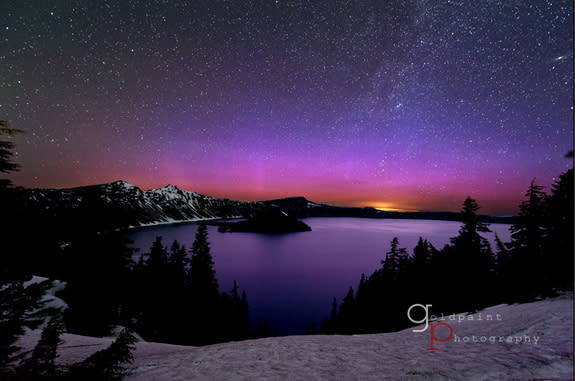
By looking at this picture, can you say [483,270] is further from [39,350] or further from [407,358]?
[39,350]

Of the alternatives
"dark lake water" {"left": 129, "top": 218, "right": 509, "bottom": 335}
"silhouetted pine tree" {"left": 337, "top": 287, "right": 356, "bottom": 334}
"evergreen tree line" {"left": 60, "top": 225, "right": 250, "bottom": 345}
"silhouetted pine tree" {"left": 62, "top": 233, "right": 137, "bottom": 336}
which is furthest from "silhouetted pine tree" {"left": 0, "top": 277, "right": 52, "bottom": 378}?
"dark lake water" {"left": 129, "top": 218, "right": 509, "bottom": 335}

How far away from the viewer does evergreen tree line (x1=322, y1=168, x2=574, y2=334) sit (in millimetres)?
12023

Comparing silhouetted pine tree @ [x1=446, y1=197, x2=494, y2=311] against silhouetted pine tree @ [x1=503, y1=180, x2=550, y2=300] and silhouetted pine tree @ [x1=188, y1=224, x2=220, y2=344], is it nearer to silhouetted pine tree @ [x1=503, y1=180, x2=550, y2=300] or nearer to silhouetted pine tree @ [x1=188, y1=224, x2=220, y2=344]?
silhouetted pine tree @ [x1=503, y1=180, x2=550, y2=300]

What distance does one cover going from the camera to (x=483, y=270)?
2069 cm

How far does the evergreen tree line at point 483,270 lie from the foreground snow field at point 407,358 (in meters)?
5.92

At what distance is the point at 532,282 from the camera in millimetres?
11367

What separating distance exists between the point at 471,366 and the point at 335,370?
2.82 m

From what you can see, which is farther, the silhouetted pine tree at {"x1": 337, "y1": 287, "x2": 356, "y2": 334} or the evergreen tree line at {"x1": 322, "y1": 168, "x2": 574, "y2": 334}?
the silhouetted pine tree at {"x1": 337, "y1": 287, "x2": 356, "y2": 334}

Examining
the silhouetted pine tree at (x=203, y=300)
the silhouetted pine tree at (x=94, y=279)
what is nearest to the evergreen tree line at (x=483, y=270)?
the silhouetted pine tree at (x=94, y=279)

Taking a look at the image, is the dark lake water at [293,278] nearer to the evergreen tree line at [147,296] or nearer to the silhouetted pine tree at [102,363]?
the evergreen tree line at [147,296]

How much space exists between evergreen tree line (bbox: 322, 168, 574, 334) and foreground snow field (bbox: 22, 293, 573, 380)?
5.92 meters

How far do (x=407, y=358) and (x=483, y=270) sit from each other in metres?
22.8

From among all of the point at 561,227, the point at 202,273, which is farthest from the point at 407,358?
the point at 202,273

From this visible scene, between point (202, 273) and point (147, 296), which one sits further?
point (202, 273)
